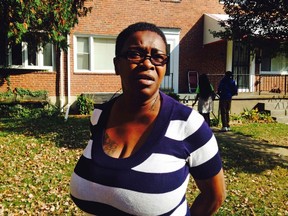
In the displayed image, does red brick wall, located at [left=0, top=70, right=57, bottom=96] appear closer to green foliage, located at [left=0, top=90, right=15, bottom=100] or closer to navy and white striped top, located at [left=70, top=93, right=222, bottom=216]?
green foliage, located at [left=0, top=90, right=15, bottom=100]

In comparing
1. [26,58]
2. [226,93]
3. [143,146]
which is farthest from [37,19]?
[143,146]

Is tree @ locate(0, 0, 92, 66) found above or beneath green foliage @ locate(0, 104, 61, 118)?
above

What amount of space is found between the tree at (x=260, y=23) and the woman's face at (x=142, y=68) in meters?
6.88

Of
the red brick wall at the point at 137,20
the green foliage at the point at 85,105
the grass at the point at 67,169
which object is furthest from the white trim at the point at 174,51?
the grass at the point at 67,169

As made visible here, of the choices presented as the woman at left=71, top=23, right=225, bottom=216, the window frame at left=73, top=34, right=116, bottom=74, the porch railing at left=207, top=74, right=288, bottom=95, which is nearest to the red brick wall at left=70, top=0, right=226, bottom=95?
the window frame at left=73, top=34, right=116, bottom=74

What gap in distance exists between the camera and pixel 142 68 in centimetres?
155

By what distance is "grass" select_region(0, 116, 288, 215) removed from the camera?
17.0ft

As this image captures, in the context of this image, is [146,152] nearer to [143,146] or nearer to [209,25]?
[143,146]

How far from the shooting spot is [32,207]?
504cm

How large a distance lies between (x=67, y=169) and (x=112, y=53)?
10303mm

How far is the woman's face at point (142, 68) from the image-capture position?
5.06ft

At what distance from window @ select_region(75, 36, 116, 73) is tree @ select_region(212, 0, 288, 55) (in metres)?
8.28

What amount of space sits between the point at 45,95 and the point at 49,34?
408cm

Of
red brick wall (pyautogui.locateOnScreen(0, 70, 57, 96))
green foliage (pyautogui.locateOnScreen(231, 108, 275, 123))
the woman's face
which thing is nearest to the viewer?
the woman's face
